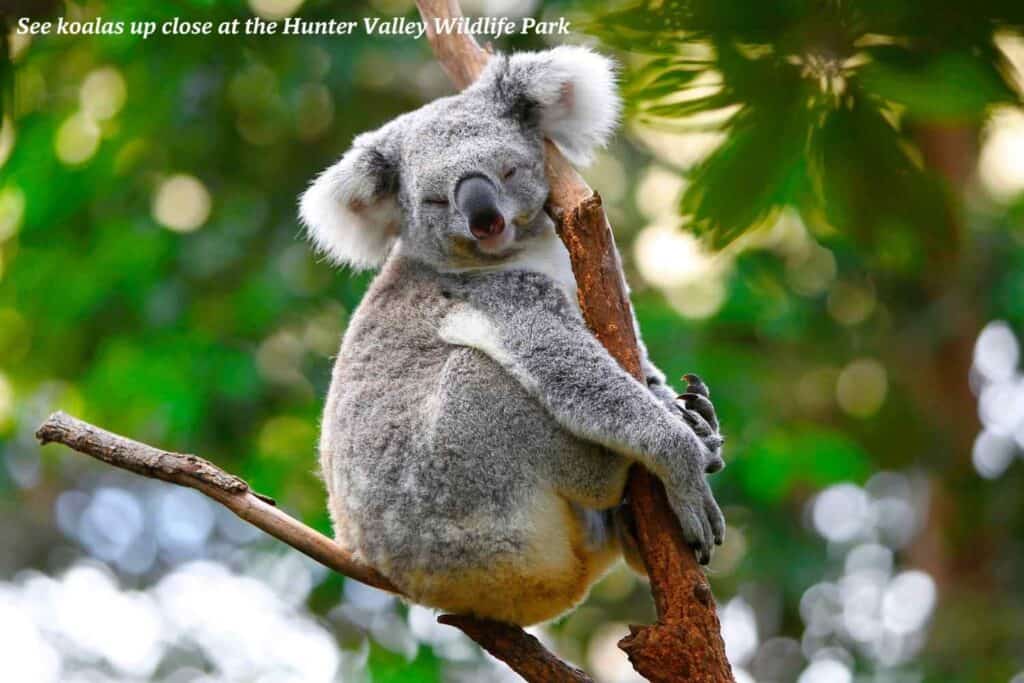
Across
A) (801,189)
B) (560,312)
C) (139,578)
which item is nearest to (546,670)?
(560,312)

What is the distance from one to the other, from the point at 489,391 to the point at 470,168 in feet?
2.68

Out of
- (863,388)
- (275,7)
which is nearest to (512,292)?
(275,7)

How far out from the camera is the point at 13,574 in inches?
408

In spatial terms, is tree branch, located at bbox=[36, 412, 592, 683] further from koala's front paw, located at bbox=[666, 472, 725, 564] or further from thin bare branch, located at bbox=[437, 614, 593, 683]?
koala's front paw, located at bbox=[666, 472, 725, 564]

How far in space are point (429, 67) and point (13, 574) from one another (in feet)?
19.8

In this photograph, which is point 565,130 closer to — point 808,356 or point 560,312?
point 560,312

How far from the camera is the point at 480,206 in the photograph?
372 cm

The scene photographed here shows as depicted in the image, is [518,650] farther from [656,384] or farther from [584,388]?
[656,384]

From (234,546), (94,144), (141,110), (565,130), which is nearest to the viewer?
(565,130)

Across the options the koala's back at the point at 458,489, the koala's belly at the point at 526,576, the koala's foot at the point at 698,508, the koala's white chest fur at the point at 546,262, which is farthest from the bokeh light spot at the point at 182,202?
the koala's foot at the point at 698,508

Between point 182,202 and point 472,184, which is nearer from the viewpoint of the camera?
point 472,184

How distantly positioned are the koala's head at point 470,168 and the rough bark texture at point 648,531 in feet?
0.65

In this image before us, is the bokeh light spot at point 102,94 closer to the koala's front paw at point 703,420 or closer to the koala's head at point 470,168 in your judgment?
the koala's head at point 470,168

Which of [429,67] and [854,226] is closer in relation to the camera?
[854,226]
